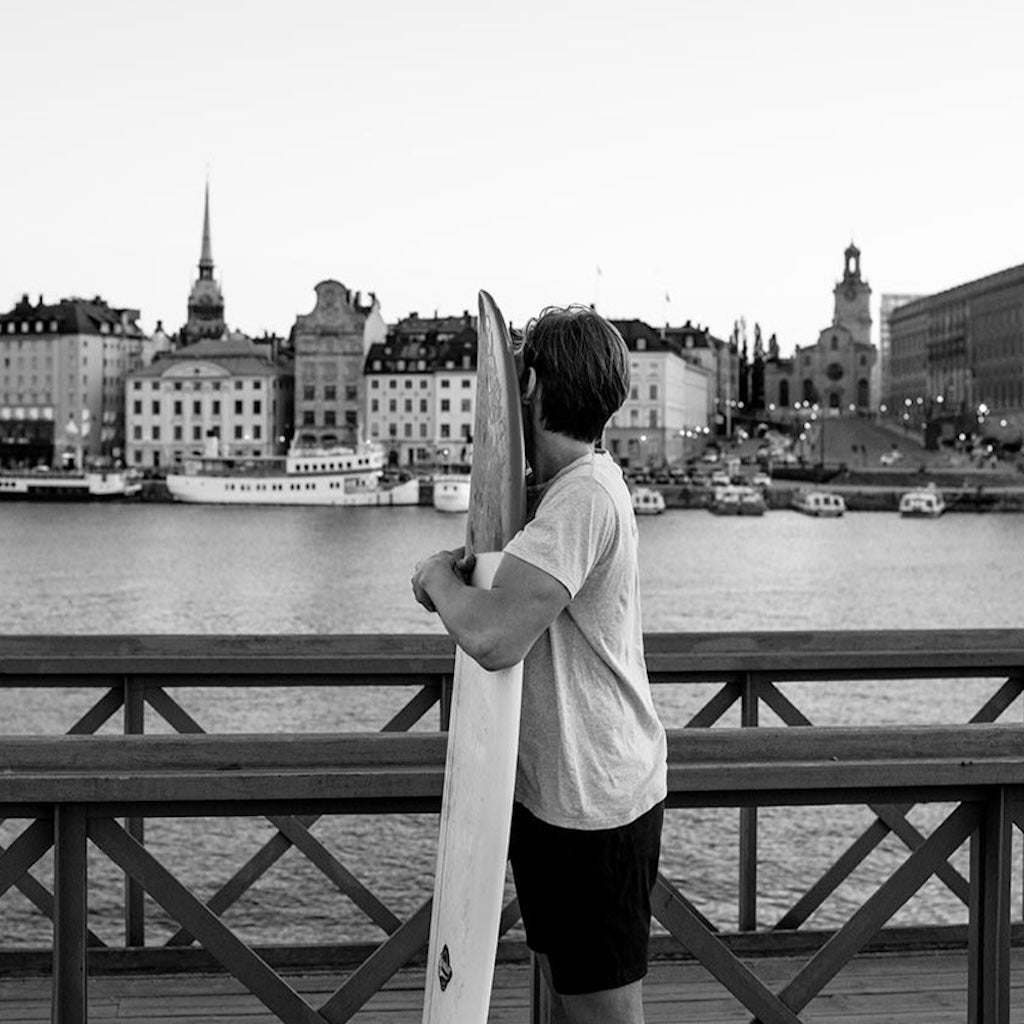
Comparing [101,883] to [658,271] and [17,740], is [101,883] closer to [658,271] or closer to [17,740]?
[17,740]

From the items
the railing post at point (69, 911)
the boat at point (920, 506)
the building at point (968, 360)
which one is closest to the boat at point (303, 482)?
the boat at point (920, 506)

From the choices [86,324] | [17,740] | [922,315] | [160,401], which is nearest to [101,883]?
[17,740]

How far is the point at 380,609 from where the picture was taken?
53.1 metres

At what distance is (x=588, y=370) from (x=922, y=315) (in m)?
164

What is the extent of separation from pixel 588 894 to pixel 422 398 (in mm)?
132531

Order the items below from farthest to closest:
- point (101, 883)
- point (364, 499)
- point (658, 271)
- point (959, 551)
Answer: point (658, 271) < point (364, 499) < point (959, 551) < point (101, 883)

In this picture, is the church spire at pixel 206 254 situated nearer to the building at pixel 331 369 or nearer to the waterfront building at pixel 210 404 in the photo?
the waterfront building at pixel 210 404

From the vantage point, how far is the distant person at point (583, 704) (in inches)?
135

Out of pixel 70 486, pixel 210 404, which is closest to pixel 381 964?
pixel 70 486

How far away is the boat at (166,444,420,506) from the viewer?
123812 millimetres

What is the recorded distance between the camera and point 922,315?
162750mm

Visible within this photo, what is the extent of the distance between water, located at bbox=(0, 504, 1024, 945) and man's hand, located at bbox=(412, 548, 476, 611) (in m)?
10.7

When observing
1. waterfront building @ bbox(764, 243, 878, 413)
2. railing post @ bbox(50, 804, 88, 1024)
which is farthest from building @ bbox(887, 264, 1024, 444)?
railing post @ bbox(50, 804, 88, 1024)

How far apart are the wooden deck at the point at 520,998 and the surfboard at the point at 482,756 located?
154 cm
